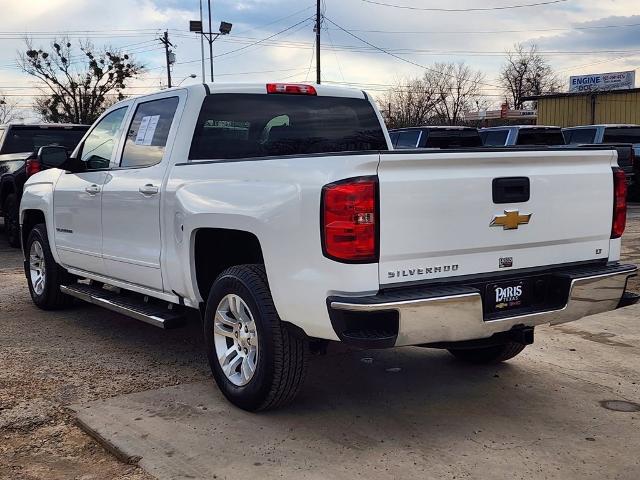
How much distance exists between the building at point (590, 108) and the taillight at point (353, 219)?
29178mm

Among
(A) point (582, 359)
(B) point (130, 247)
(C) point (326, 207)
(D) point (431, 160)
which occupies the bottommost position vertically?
(A) point (582, 359)

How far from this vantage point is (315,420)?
394cm

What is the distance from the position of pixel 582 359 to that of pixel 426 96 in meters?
63.2

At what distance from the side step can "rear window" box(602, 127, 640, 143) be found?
1491cm

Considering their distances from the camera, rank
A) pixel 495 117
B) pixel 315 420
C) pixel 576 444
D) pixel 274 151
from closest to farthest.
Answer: pixel 576 444, pixel 315 420, pixel 274 151, pixel 495 117

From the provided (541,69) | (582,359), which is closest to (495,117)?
(541,69)

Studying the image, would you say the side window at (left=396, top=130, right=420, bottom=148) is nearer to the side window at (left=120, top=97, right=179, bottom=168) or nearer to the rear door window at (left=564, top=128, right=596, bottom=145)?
the rear door window at (left=564, top=128, right=596, bottom=145)

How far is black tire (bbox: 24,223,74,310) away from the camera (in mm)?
6527

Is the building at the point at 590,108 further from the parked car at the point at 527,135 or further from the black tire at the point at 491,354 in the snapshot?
the black tire at the point at 491,354

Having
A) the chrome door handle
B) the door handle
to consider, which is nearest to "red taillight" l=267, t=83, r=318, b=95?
the door handle

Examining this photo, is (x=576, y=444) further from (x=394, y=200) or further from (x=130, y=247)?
(x=130, y=247)

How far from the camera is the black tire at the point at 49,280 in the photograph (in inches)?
257

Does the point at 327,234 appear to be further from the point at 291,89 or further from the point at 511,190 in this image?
the point at 291,89

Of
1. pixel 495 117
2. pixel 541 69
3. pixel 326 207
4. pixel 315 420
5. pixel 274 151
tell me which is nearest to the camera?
pixel 326 207
